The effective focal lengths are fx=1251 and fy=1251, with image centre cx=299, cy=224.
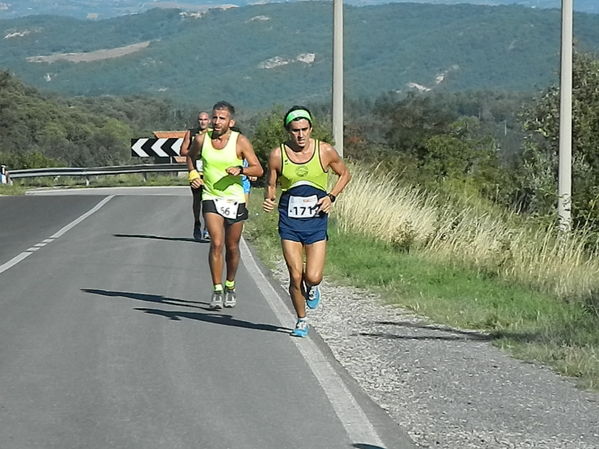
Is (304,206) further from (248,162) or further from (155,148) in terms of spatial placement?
(155,148)

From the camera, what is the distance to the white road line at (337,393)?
7194mm

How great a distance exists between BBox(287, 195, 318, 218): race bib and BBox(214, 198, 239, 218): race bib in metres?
1.71

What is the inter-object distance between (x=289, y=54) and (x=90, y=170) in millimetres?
126913

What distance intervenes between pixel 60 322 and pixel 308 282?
230 centimetres

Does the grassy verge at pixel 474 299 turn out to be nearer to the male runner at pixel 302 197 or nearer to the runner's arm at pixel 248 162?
the male runner at pixel 302 197

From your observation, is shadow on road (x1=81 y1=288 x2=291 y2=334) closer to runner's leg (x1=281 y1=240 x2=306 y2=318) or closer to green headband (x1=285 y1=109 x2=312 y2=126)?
runner's leg (x1=281 y1=240 x2=306 y2=318)

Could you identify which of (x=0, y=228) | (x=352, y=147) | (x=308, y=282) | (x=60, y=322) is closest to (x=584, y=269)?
(x=308, y=282)

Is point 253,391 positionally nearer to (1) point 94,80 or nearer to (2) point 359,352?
(2) point 359,352

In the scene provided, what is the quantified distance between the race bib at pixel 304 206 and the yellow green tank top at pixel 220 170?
1.63 meters

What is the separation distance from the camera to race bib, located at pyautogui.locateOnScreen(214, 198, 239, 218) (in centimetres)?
1217

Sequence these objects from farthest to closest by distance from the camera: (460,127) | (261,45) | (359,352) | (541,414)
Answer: (261,45)
(460,127)
(359,352)
(541,414)

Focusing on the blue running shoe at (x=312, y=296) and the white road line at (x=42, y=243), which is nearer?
the blue running shoe at (x=312, y=296)

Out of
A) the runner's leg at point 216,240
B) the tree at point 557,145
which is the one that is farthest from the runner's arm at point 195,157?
the tree at point 557,145

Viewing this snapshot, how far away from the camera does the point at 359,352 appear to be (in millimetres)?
9984
